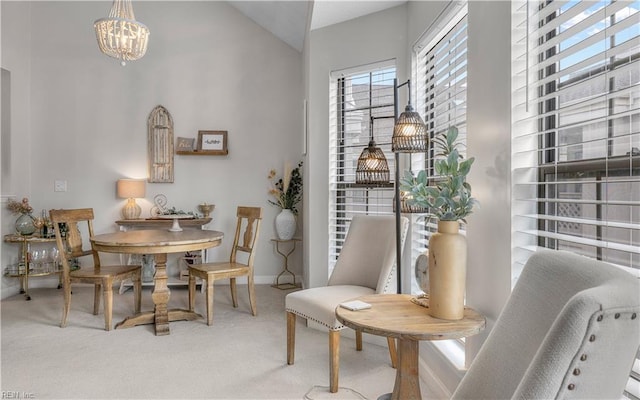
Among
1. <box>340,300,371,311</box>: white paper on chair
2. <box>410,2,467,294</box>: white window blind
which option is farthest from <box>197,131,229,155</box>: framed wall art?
<box>340,300,371,311</box>: white paper on chair

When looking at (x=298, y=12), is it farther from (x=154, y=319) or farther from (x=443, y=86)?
(x=154, y=319)

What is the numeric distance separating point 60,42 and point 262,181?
3.02 meters

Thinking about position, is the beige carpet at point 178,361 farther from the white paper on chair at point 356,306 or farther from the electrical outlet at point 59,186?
the electrical outlet at point 59,186

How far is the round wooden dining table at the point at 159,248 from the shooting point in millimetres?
3172

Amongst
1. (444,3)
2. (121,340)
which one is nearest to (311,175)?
(444,3)

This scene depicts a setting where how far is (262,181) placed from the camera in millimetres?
5211

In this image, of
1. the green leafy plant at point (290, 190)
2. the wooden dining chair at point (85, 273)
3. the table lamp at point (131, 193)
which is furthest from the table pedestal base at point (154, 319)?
the green leafy plant at point (290, 190)

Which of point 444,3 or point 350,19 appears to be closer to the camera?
point 444,3

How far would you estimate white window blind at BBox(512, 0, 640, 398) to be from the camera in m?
1.14

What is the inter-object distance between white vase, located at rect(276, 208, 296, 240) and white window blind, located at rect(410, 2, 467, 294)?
223cm

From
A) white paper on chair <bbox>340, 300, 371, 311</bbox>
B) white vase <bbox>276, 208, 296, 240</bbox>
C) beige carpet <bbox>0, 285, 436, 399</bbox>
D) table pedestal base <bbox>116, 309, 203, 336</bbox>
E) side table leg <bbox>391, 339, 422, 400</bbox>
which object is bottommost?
beige carpet <bbox>0, 285, 436, 399</bbox>

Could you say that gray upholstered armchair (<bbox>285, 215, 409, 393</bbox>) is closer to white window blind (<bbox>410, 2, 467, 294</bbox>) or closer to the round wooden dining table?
white window blind (<bbox>410, 2, 467, 294</bbox>)

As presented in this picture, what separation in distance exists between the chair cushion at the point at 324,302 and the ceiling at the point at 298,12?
2.20 metres

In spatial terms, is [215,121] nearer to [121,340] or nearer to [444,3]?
[121,340]
